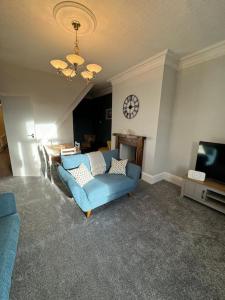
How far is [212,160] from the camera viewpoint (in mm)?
2441

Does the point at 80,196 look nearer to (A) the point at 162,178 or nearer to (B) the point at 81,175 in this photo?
(B) the point at 81,175

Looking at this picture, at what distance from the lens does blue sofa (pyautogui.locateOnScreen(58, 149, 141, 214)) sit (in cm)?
199

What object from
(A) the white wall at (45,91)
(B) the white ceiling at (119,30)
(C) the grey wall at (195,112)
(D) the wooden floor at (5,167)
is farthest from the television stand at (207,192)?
(D) the wooden floor at (5,167)

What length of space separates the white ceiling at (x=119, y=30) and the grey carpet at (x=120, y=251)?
9.11ft

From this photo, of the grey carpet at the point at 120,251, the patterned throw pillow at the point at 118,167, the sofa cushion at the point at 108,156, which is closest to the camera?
the grey carpet at the point at 120,251

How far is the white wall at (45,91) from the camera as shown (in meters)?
3.25

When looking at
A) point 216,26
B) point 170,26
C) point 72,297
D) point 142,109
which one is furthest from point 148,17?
point 72,297

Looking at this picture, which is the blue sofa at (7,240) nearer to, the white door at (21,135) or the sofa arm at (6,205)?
the sofa arm at (6,205)

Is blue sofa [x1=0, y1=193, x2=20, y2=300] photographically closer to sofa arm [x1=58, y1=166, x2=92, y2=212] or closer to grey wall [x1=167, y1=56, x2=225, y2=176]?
sofa arm [x1=58, y1=166, x2=92, y2=212]

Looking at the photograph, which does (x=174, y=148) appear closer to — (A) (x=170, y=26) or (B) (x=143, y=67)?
(B) (x=143, y=67)

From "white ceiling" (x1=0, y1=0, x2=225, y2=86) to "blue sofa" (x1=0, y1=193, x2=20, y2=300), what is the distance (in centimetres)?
233

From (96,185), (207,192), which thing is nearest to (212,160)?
(207,192)

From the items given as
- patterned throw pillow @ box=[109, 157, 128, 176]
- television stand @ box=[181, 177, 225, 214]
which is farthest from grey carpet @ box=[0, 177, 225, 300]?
patterned throw pillow @ box=[109, 157, 128, 176]

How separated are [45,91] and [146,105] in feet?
9.12
